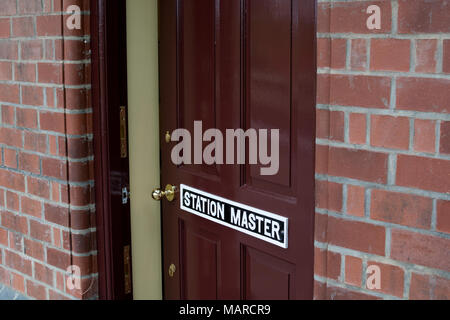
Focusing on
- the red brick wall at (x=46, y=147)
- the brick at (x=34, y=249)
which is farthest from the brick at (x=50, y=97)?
the brick at (x=34, y=249)

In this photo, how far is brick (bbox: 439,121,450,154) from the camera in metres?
1.42

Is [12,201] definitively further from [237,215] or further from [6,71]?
[237,215]

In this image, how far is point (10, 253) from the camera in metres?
2.82

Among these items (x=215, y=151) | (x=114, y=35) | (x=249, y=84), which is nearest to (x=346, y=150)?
(x=249, y=84)

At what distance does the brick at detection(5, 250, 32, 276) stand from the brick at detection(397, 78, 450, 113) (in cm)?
197

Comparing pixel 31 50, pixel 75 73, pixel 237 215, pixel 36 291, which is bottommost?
pixel 36 291

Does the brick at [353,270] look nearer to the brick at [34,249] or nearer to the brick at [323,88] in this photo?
the brick at [323,88]

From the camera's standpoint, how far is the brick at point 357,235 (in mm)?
1582

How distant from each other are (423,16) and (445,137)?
0.31 meters

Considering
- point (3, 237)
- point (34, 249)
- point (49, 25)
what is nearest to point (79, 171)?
point (34, 249)

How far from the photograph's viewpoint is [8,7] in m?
2.61

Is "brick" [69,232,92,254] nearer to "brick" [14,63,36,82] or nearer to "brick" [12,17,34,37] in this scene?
"brick" [14,63,36,82]

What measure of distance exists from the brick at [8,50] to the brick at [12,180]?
0.54 metres

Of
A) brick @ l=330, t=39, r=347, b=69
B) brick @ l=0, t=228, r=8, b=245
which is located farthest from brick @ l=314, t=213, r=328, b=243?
brick @ l=0, t=228, r=8, b=245
